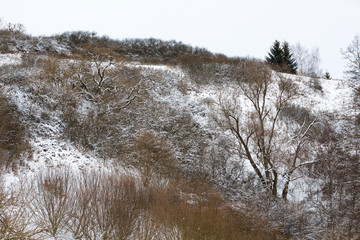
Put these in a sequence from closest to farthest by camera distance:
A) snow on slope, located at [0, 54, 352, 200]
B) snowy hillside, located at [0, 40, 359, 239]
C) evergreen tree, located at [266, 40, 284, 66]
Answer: snowy hillside, located at [0, 40, 359, 239] → snow on slope, located at [0, 54, 352, 200] → evergreen tree, located at [266, 40, 284, 66]

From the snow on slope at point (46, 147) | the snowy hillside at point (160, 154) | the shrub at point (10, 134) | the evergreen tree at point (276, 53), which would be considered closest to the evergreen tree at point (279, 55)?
the evergreen tree at point (276, 53)

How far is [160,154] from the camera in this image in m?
11.9

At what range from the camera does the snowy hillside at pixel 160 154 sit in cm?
670

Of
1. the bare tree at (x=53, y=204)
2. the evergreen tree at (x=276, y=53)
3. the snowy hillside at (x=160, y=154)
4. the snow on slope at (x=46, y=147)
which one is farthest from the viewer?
the evergreen tree at (x=276, y=53)

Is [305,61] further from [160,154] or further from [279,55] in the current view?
[160,154]

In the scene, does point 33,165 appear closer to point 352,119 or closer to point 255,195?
point 255,195

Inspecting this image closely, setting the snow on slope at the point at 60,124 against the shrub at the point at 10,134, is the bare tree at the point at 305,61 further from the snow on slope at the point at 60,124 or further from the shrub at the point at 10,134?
the shrub at the point at 10,134

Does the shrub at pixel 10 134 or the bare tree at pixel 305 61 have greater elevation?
the bare tree at pixel 305 61

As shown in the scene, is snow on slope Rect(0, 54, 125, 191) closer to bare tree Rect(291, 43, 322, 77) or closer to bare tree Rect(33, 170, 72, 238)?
bare tree Rect(33, 170, 72, 238)

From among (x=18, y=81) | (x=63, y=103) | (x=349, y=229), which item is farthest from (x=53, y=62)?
(x=349, y=229)

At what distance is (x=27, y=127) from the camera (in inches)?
524

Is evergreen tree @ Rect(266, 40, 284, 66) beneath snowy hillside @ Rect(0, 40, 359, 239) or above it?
above

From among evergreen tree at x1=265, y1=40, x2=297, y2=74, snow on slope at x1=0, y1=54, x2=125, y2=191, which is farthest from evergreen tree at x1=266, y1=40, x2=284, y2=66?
snow on slope at x1=0, y1=54, x2=125, y2=191

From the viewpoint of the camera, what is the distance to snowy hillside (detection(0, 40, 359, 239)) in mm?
6703
